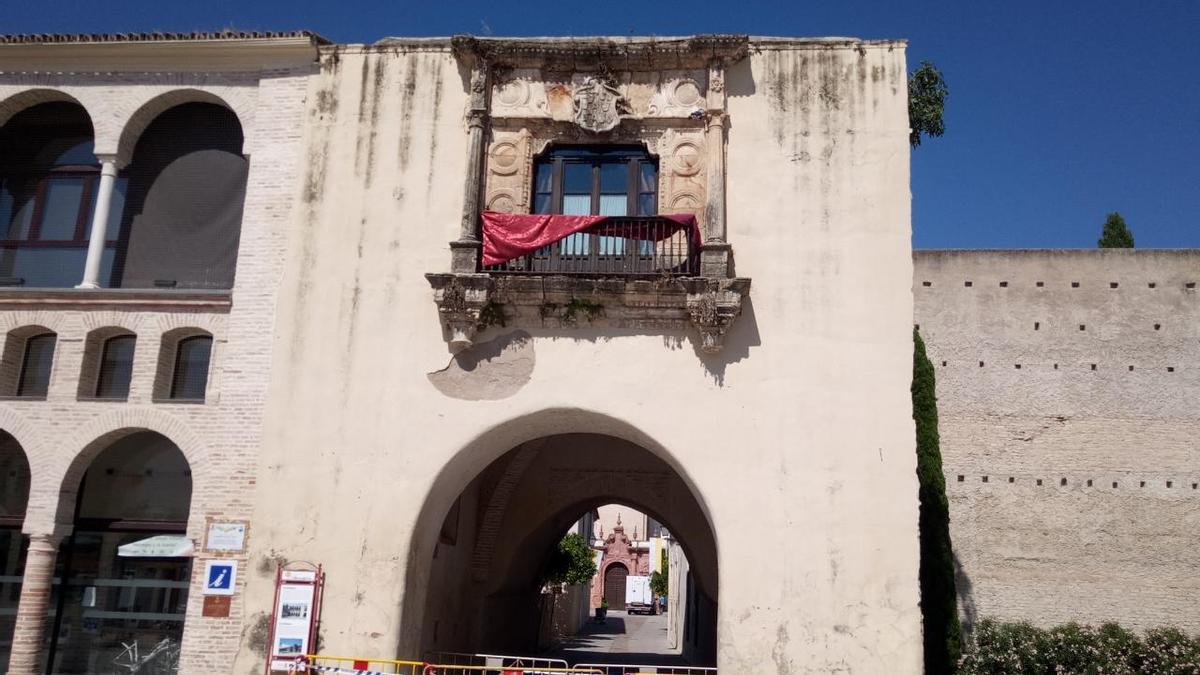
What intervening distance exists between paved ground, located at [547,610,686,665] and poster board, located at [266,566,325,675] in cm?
752

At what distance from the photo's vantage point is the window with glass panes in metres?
13.7

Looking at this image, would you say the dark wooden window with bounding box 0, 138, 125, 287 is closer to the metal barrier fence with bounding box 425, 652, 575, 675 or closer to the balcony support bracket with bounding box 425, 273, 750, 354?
the balcony support bracket with bounding box 425, 273, 750, 354

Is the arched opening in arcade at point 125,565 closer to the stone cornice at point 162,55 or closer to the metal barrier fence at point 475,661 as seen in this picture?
the metal barrier fence at point 475,661

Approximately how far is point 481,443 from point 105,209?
630cm

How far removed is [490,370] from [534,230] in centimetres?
185

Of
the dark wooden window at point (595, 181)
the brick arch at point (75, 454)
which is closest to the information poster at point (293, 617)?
the brick arch at point (75, 454)

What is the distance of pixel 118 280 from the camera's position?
14438 millimetres

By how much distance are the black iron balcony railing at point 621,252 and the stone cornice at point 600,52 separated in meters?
2.28

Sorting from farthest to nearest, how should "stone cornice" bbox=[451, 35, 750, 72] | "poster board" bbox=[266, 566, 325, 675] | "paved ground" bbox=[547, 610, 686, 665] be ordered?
"paved ground" bbox=[547, 610, 686, 665] → "stone cornice" bbox=[451, 35, 750, 72] → "poster board" bbox=[266, 566, 325, 675]

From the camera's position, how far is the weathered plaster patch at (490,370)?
12820 mm

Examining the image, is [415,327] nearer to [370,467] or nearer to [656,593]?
[370,467]

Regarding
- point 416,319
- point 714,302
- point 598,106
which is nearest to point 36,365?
point 416,319

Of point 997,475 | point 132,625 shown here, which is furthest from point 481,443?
point 997,475

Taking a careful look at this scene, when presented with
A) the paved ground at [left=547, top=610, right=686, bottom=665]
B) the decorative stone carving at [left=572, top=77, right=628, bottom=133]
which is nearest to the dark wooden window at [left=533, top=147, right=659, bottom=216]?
the decorative stone carving at [left=572, top=77, right=628, bottom=133]
